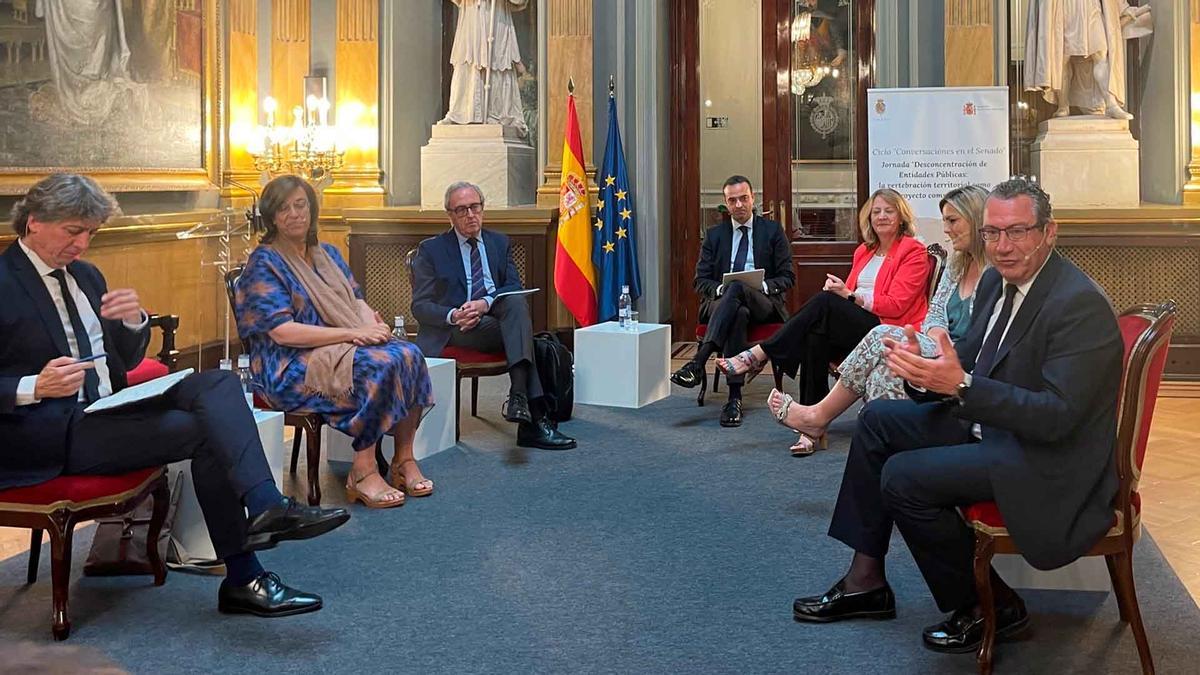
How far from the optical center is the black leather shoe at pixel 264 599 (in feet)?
11.9

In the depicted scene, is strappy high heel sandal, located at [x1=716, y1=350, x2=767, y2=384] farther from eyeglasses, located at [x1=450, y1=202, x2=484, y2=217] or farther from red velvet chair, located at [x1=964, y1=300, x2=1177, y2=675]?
red velvet chair, located at [x1=964, y1=300, x2=1177, y2=675]

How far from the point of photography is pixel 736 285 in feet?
22.1

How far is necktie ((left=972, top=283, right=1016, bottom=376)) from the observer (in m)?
3.25

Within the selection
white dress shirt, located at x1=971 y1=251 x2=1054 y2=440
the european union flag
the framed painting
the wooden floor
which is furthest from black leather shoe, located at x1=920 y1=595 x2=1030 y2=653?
the european union flag

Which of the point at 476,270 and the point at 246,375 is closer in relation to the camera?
the point at 246,375

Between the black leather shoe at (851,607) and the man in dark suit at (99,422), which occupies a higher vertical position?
the man in dark suit at (99,422)

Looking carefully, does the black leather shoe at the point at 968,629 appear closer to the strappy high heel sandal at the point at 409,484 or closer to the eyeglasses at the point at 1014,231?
the eyeglasses at the point at 1014,231

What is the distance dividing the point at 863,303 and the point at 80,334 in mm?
3549

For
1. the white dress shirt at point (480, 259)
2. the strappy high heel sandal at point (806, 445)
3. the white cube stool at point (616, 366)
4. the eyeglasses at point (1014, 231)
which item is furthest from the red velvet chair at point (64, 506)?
the white cube stool at point (616, 366)

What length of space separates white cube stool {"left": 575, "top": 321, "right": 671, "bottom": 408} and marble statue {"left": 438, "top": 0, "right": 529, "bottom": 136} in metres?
2.54

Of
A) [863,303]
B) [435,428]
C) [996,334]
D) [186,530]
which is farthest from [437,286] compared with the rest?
[996,334]

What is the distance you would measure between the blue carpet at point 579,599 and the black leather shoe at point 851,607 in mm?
39

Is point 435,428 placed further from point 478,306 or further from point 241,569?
point 241,569

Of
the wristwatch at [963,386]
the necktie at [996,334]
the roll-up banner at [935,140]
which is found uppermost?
the roll-up banner at [935,140]
